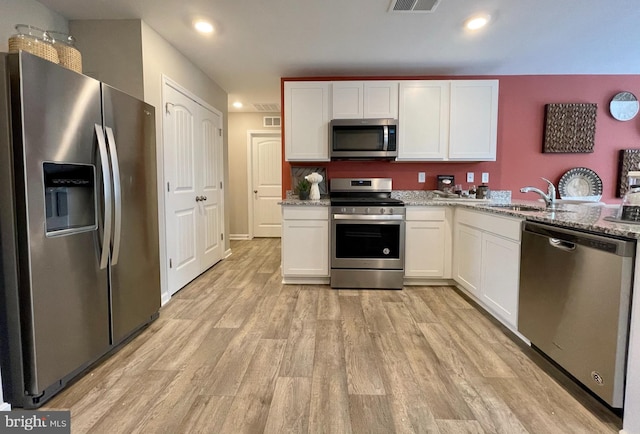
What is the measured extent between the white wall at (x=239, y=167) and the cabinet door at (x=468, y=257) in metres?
3.99

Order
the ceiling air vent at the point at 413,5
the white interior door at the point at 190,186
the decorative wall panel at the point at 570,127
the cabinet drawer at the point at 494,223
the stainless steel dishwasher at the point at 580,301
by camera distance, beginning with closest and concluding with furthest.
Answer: the stainless steel dishwasher at the point at 580,301, the cabinet drawer at the point at 494,223, the ceiling air vent at the point at 413,5, the white interior door at the point at 190,186, the decorative wall panel at the point at 570,127

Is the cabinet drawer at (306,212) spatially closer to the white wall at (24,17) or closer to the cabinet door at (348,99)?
the cabinet door at (348,99)

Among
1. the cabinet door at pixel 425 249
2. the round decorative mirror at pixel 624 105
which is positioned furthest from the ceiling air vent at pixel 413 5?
the round decorative mirror at pixel 624 105

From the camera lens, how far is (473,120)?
3381mm

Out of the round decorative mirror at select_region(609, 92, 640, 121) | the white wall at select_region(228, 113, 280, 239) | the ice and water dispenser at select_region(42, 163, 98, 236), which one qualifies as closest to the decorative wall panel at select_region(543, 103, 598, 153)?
the round decorative mirror at select_region(609, 92, 640, 121)

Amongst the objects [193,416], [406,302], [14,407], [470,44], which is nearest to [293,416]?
[193,416]

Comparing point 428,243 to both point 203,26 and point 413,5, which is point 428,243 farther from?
point 203,26

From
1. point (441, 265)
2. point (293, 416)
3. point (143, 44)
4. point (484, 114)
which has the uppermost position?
point (143, 44)

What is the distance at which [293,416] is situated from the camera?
1.40 meters

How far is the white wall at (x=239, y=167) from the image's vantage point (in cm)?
578

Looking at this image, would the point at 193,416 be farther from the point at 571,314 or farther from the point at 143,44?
the point at 143,44

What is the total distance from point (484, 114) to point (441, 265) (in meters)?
1.74

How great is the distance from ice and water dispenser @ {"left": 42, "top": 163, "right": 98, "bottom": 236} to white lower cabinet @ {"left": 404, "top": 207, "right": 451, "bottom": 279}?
2668mm

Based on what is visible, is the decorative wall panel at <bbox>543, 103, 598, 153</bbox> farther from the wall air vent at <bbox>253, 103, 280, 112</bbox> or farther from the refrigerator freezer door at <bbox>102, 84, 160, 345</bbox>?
the refrigerator freezer door at <bbox>102, 84, 160, 345</bbox>
